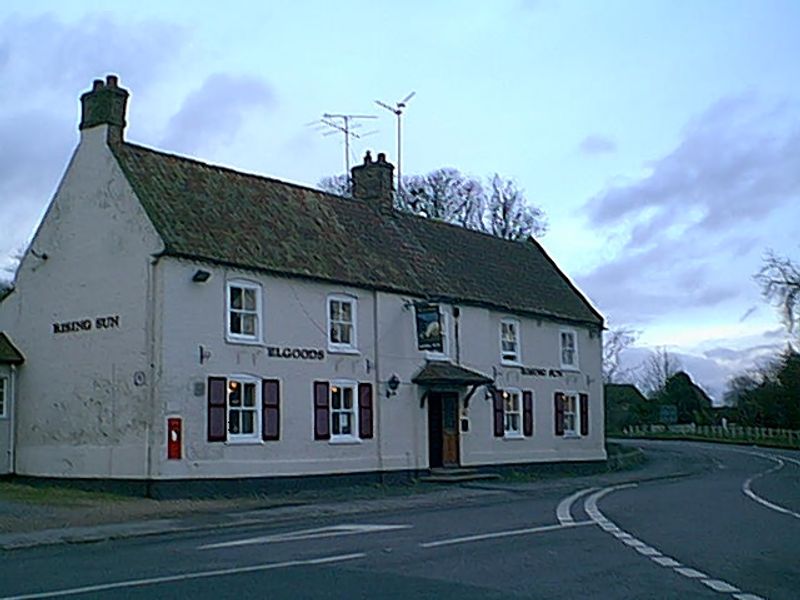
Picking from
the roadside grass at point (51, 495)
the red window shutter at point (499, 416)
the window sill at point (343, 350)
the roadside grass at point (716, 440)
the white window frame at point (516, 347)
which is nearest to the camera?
the roadside grass at point (51, 495)

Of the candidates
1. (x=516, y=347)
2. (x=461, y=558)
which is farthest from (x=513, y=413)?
(x=461, y=558)

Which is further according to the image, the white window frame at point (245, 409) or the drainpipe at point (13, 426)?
the drainpipe at point (13, 426)

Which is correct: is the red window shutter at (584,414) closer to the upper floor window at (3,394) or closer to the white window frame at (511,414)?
the white window frame at (511,414)

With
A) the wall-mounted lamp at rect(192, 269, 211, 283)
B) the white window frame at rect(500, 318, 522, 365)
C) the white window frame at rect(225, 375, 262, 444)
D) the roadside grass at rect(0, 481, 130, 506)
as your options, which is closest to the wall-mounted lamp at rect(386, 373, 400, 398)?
the white window frame at rect(225, 375, 262, 444)

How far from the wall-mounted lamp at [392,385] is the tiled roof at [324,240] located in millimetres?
2679

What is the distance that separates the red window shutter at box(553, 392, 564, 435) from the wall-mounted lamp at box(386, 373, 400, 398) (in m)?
9.43

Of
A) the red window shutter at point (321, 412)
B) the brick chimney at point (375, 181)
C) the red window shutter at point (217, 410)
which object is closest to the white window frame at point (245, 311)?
the red window shutter at point (217, 410)

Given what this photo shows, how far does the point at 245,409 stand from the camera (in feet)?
94.9

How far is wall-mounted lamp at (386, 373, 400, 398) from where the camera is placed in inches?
1307

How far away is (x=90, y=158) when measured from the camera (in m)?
29.8

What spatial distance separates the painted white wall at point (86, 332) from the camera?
27.7 metres

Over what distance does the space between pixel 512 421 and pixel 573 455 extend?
423cm

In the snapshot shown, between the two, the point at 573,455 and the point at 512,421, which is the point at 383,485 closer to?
the point at 512,421

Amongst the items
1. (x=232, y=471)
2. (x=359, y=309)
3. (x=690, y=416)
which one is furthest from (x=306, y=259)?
(x=690, y=416)
